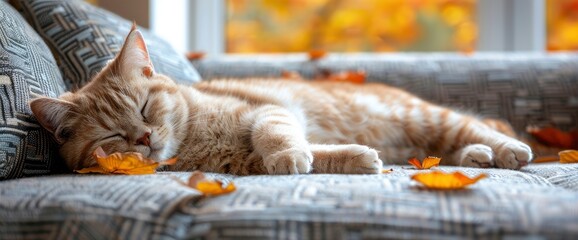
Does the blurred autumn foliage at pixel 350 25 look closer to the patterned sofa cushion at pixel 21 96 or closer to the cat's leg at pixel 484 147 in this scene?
the cat's leg at pixel 484 147

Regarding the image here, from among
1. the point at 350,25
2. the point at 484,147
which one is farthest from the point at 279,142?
the point at 350,25

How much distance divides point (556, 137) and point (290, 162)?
4.70 ft

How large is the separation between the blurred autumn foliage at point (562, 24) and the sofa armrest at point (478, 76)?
0.65 metres

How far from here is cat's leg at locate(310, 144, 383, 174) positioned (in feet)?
5.23

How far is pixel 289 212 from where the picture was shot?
3.63 ft

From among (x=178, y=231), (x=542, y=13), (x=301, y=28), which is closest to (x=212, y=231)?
(x=178, y=231)

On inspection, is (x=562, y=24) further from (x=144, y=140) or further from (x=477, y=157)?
(x=144, y=140)

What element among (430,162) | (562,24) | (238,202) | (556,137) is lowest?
(556,137)

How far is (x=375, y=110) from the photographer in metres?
2.37

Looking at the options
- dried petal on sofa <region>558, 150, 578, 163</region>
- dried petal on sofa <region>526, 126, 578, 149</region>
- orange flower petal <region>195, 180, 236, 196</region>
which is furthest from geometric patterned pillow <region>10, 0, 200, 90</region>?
dried petal on sofa <region>526, 126, 578, 149</region>

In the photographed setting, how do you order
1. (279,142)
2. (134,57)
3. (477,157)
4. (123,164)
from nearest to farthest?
1. (123,164)
2. (279,142)
3. (134,57)
4. (477,157)

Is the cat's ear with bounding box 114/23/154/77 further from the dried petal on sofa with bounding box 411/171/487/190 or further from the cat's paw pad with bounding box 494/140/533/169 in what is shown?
the cat's paw pad with bounding box 494/140/533/169

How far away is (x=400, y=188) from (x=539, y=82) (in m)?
1.69

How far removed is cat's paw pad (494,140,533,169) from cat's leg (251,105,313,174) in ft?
2.21
